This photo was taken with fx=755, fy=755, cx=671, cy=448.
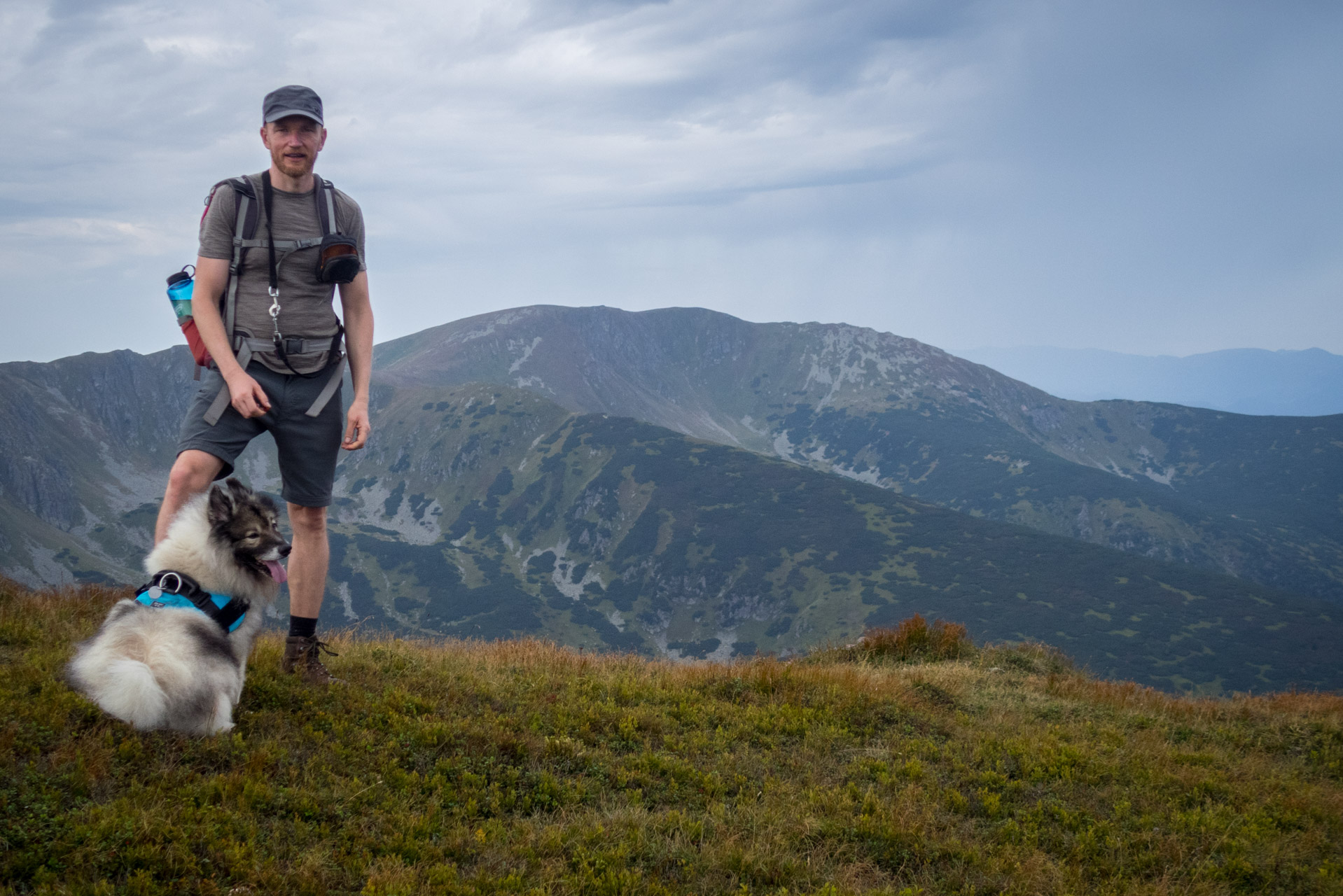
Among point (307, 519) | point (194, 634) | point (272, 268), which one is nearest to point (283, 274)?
point (272, 268)

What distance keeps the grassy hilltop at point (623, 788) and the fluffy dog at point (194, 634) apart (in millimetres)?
237

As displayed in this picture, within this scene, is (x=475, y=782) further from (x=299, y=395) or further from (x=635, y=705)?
(x=299, y=395)

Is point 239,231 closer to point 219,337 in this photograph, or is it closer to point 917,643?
point 219,337

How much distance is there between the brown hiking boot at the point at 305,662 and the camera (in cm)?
660

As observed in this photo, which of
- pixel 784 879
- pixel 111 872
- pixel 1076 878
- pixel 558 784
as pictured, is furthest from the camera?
pixel 558 784

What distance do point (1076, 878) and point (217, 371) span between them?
7268 millimetres

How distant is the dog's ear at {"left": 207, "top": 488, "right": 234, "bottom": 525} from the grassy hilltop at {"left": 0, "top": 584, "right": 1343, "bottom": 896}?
1.48m

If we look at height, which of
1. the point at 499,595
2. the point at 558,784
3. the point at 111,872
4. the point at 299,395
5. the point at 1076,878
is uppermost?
the point at 299,395

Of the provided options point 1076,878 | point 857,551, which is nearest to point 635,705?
point 1076,878

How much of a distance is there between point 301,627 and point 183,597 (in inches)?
61.7

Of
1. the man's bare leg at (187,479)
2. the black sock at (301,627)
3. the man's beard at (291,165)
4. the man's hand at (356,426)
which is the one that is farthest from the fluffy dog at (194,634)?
the man's beard at (291,165)

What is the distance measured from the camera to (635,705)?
754 cm

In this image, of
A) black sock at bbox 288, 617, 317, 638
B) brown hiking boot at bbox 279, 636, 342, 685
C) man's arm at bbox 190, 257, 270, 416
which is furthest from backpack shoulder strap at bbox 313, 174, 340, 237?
brown hiking boot at bbox 279, 636, 342, 685

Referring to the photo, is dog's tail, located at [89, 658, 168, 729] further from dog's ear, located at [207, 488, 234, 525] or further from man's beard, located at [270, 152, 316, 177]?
man's beard, located at [270, 152, 316, 177]
